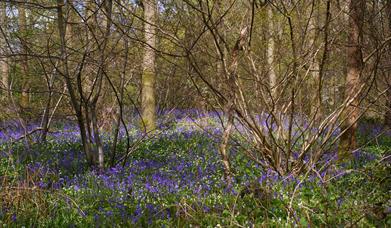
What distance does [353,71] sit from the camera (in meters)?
7.38

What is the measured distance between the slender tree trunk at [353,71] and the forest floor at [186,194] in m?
0.37

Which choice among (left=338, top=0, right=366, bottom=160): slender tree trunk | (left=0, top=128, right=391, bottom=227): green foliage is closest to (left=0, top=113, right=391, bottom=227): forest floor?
(left=0, top=128, right=391, bottom=227): green foliage

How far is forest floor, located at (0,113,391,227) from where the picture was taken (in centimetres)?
433

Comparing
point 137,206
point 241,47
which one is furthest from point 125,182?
point 241,47

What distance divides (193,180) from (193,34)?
6.57 feet

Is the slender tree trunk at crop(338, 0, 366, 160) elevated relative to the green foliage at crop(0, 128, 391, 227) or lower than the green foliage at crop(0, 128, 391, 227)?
elevated

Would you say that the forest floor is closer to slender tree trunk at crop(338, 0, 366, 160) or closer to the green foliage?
the green foliage

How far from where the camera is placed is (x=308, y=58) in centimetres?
605

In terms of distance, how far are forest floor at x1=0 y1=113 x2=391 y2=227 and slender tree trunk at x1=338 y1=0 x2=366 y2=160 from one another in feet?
1.21

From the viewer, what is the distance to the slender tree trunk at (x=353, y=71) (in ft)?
18.7

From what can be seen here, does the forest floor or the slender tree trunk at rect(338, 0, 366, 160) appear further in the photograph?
the slender tree trunk at rect(338, 0, 366, 160)

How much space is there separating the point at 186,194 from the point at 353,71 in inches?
144

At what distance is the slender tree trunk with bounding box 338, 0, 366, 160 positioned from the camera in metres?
5.70

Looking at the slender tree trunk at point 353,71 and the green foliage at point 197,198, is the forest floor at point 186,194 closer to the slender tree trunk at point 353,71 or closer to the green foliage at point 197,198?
the green foliage at point 197,198
